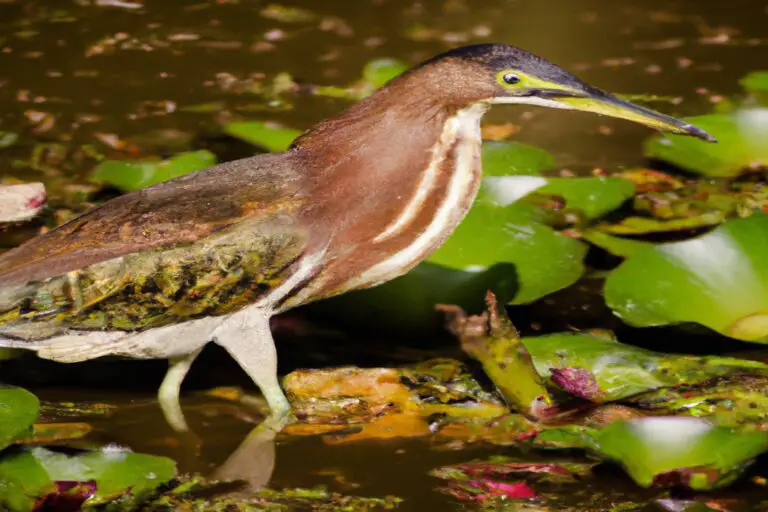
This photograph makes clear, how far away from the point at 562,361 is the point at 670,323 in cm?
41

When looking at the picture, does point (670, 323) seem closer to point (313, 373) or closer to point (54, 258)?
point (313, 373)

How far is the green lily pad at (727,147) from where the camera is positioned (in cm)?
464

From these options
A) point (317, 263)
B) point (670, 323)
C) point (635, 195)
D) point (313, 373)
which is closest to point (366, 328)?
point (313, 373)

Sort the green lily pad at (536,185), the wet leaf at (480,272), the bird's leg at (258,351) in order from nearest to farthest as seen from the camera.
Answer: the bird's leg at (258,351) → the wet leaf at (480,272) → the green lily pad at (536,185)

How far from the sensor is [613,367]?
11.1 feet

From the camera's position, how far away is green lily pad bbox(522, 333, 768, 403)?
131 inches

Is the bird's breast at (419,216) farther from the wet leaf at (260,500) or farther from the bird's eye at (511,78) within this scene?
the wet leaf at (260,500)

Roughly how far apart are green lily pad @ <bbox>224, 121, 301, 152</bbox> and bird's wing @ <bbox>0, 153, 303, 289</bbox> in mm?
1040

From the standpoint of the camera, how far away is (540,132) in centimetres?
545

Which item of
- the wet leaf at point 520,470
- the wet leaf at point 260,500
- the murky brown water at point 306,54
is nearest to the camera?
the wet leaf at point 260,500

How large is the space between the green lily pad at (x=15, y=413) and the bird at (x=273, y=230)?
0.25 meters

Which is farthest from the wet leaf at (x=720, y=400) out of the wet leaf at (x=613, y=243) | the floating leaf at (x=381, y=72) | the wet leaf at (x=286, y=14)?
the wet leaf at (x=286, y=14)

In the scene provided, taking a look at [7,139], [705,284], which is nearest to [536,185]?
[705,284]

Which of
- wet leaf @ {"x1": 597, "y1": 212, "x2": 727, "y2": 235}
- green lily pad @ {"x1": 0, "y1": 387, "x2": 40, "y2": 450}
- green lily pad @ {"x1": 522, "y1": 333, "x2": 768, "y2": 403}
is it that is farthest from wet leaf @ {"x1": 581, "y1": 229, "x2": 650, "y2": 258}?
green lily pad @ {"x1": 0, "y1": 387, "x2": 40, "y2": 450}
